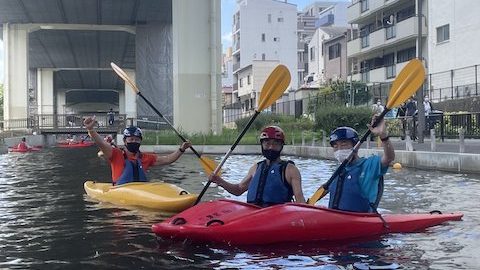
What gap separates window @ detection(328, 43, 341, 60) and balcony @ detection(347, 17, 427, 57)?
9488 millimetres

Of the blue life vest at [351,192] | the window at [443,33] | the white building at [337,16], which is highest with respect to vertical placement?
the white building at [337,16]

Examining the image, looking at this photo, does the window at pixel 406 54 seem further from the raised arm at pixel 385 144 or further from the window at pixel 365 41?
the raised arm at pixel 385 144

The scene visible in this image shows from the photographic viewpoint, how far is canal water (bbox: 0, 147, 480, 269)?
19.2ft

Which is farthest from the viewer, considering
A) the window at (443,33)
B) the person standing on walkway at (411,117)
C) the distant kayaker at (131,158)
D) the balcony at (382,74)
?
the balcony at (382,74)

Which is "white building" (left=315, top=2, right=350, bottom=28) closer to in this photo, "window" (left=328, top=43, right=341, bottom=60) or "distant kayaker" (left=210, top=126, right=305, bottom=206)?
"window" (left=328, top=43, right=341, bottom=60)

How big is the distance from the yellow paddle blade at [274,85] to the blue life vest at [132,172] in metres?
2.17

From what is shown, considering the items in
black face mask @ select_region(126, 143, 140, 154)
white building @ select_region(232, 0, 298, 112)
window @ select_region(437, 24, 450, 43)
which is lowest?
black face mask @ select_region(126, 143, 140, 154)

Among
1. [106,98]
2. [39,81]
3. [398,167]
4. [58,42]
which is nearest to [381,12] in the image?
[398,167]

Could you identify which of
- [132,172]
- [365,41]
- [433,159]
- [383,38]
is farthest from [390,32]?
[132,172]

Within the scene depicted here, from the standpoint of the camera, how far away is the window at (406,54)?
34938 mm

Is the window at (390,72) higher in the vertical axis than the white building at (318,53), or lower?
lower

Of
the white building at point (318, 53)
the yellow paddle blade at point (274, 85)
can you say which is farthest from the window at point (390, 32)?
the yellow paddle blade at point (274, 85)

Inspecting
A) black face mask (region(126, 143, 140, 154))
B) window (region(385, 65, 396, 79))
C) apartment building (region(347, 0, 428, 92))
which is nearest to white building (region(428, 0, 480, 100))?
apartment building (region(347, 0, 428, 92))

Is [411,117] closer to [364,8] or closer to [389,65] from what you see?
[389,65]
